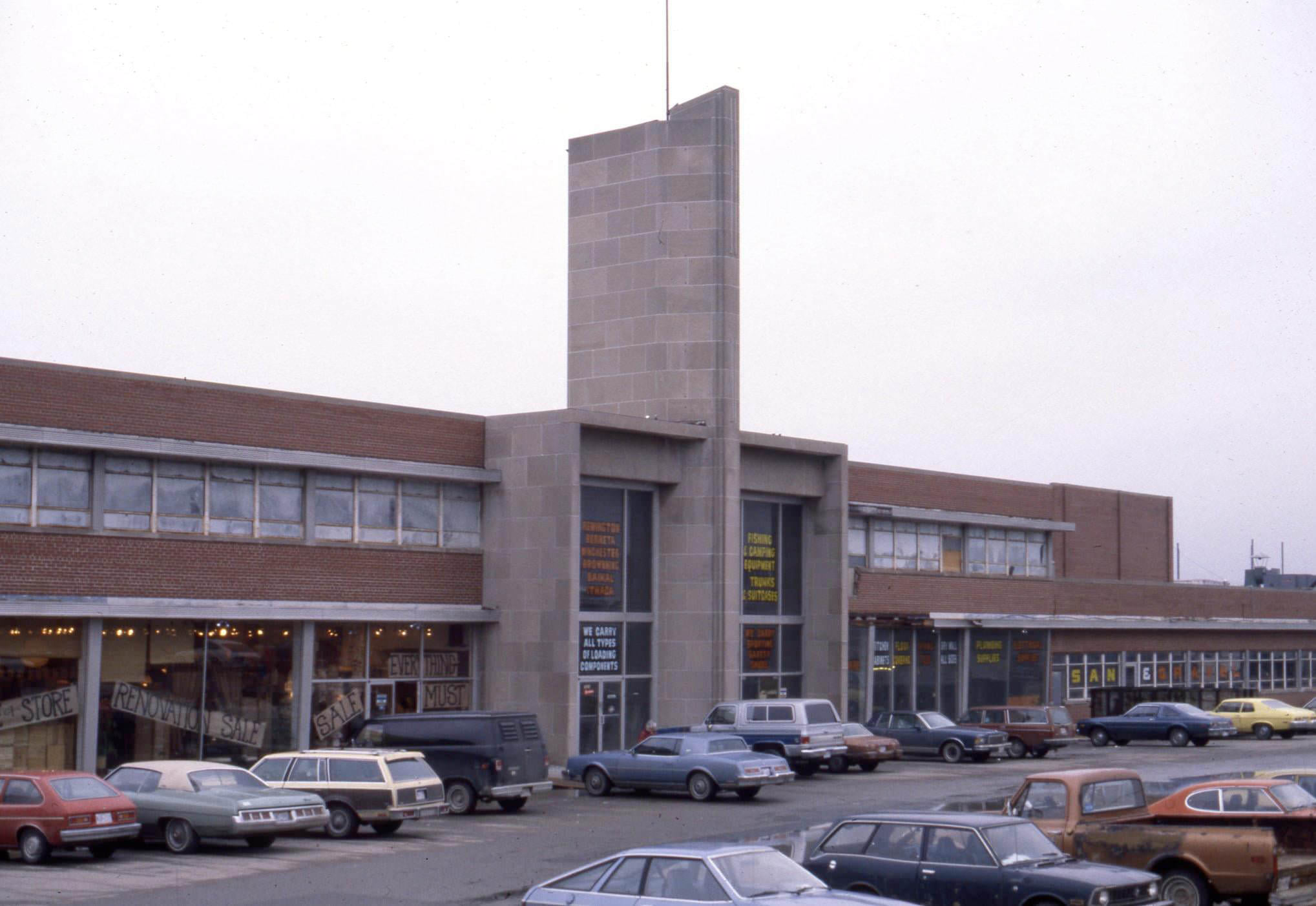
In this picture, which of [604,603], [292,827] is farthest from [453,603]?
[292,827]

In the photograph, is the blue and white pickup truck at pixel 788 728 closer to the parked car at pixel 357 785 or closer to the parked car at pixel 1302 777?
the parked car at pixel 357 785

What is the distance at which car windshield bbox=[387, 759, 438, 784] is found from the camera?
85.0ft

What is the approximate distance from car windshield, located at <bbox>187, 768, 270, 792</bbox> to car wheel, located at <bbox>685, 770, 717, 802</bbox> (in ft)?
32.6

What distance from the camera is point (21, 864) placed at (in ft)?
73.7

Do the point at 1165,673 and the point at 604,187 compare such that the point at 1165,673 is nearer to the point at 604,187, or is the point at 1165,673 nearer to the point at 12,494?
the point at 604,187

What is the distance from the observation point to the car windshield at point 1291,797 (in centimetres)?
1914

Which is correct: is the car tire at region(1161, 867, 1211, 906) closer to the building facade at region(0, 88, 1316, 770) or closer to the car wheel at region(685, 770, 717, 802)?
the car wheel at region(685, 770, 717, 802)

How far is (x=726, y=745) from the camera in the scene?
32.3 meters

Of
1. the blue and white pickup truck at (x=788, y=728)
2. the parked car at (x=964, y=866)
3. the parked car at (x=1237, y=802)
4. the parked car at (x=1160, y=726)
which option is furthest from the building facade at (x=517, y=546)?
the parked car at (x=1237, y=802)

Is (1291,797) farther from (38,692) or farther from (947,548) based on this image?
(947,548)

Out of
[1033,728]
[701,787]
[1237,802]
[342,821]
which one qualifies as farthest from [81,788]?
[1033,728]

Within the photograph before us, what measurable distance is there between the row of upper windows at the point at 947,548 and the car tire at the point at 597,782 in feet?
66.6

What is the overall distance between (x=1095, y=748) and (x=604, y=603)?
17737 mm

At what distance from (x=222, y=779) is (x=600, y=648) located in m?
17.5
